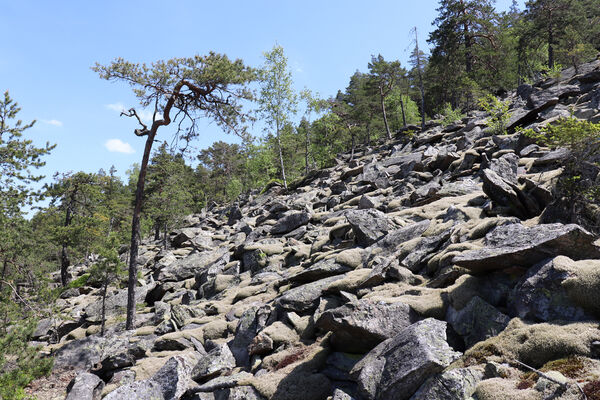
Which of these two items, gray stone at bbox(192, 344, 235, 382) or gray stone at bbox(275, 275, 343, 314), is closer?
gray stone at bbox(192, 344, 235, 382)

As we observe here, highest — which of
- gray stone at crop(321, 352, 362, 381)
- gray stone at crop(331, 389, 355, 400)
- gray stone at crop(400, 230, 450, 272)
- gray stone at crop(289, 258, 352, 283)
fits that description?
gray stone at crop(400, 230, 450, 272)

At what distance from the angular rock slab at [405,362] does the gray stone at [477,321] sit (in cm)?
41

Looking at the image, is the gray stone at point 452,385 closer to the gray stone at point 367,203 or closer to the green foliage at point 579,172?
the green foliage at point 579,172

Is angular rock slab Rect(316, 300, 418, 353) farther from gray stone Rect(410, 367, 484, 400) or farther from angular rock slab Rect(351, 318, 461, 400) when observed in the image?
gray stone Rect(410, 367, 484, 400)

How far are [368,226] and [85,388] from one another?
11352 millimetres

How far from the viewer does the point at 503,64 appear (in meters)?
43.5

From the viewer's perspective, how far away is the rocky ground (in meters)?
5.79

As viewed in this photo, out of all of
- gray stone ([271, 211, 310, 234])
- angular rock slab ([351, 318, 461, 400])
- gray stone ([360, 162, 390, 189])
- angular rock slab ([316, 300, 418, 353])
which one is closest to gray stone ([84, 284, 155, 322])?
gray stone ([271, 211, 310, 234])

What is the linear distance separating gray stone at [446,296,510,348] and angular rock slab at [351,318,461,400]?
41cm

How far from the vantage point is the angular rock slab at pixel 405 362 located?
19.4 feet

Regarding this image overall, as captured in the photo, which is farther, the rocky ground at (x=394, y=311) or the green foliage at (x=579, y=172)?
the green foliage at (x=579, y=172)

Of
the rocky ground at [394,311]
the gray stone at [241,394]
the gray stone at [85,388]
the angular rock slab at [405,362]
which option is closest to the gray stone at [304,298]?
→ the rocky ground at [394,311]

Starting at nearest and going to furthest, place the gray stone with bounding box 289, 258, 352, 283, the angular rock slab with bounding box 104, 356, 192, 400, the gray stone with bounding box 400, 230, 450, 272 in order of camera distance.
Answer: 1. the angular rock slab with bounding box 104, 356, 192, 400
2. the gray stone with bounding box 400, 230, 450, 272
3. the gray stone with bounding box 289, 258, 352, 283

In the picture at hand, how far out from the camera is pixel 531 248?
6.97 metres
